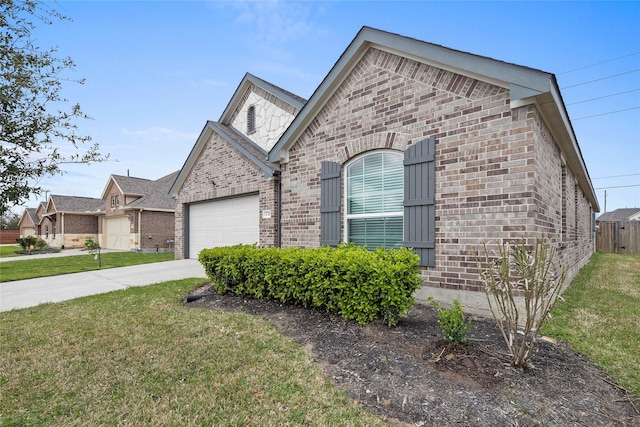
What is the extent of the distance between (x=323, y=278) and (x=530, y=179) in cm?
326

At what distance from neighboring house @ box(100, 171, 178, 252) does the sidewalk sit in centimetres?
1046

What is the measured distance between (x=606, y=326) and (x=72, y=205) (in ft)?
116

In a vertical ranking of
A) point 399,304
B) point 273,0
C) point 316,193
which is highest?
point 273,0

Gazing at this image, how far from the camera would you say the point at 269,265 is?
5219 mm

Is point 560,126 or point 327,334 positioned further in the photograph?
point 560,126

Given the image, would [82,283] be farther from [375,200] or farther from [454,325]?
[454,325]

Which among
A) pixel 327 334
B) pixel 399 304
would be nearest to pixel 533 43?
pixel 399 304

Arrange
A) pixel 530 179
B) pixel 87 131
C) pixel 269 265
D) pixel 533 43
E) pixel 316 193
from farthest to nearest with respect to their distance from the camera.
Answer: pixel 533 43, pixel 316 193, pixel 269 265, pixel 530 179, pixel 87 131

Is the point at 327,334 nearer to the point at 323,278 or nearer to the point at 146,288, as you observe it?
the point at 323,278

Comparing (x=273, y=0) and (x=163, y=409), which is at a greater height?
(x=273, y=0)

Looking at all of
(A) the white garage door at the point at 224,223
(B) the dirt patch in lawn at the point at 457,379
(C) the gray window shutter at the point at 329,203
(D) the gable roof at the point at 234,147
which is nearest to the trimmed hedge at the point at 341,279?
(B) the dirt patch in lawn at the point at 457,379

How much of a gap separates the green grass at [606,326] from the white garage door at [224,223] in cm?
774

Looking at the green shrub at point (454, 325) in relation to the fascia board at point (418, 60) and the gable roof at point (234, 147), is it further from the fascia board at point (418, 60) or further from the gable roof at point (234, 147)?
the gable roof at point (234, 147)

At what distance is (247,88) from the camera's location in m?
12.2
